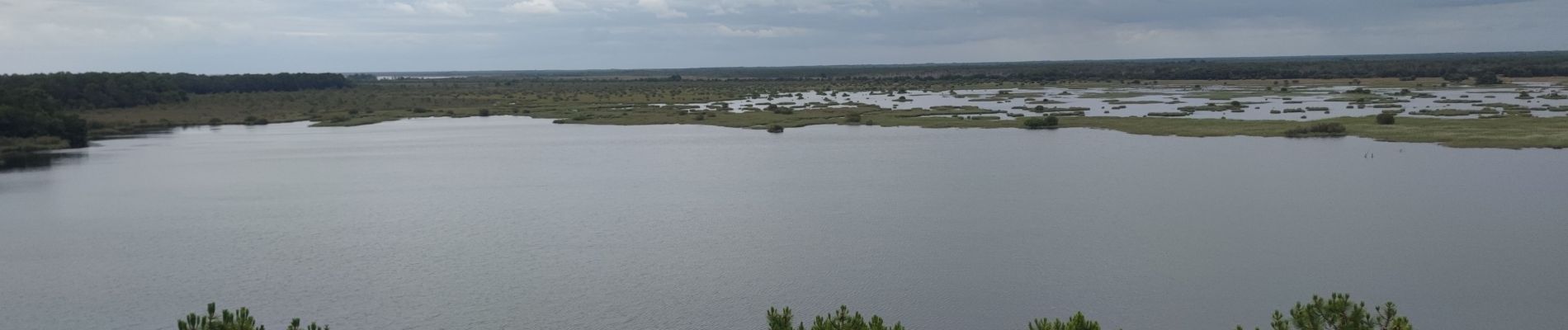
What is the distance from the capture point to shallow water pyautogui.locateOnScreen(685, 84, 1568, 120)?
201ft

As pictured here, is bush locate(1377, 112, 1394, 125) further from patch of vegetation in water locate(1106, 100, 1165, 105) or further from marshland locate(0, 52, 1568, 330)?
patch of vegetation in water locate(1106, 100, 1165, 105)

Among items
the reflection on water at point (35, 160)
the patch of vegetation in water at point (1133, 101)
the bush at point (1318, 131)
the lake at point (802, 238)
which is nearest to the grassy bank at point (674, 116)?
the bush at point (1318, 131)

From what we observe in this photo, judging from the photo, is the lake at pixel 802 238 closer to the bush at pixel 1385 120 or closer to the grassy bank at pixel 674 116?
the grassy bank at pixel 674 116

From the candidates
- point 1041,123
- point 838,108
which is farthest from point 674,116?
point 1041,123

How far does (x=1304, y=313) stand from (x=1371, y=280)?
329 inches

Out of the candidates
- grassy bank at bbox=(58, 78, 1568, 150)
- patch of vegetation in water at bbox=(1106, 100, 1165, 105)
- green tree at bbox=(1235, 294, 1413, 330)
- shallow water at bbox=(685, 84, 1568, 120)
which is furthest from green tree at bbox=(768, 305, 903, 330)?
patch of vegetation in water at bbox=(1106, 100, 1165, 105)

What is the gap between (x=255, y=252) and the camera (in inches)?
998

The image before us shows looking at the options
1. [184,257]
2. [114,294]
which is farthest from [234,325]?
[184,257]

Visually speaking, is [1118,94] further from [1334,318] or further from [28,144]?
[1334,318]

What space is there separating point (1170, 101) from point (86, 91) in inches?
2683

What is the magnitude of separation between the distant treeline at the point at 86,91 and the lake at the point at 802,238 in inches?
494

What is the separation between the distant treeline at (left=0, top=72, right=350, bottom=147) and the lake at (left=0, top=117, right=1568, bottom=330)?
12.5 metres

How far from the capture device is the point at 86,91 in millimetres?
81188

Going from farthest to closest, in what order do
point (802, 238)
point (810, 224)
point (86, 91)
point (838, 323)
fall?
1. point (86, 91)
2. point (810, 224)
3. point (802, 238)
4. point (838, 323)
